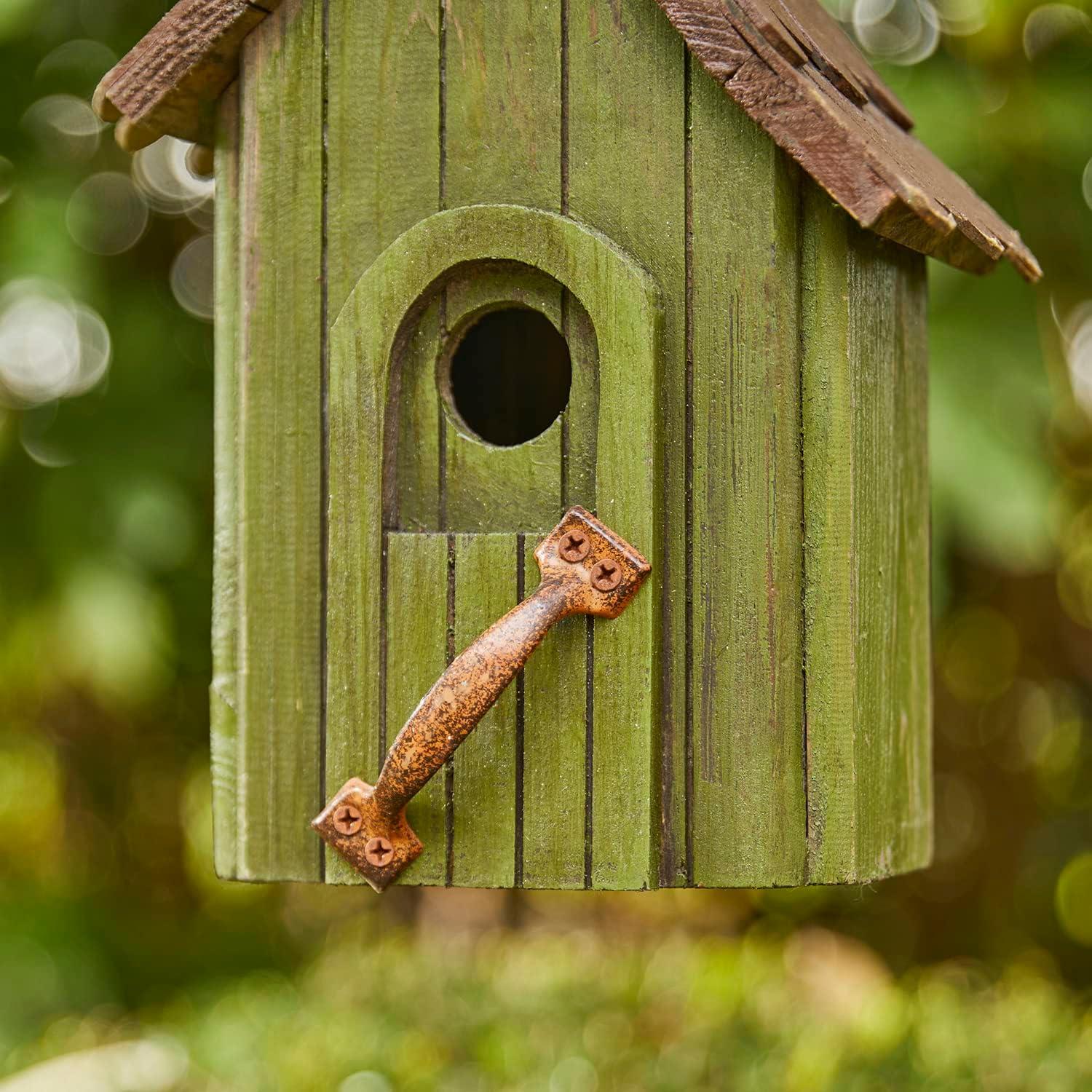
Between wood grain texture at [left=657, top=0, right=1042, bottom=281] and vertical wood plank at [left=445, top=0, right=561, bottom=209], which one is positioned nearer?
wood grain texture at [left=657, top=0, right=1042, bottom=281]

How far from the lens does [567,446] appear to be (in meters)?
1.70

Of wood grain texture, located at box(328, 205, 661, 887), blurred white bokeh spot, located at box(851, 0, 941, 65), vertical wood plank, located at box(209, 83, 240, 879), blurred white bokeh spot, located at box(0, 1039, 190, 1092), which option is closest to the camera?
wood grain texture, located at box(328, 205, 661, 887)

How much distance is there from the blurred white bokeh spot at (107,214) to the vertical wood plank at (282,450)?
221 cm

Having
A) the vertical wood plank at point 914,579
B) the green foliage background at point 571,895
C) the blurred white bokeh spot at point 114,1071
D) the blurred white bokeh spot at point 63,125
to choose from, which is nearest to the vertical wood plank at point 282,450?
Answer: the vertical wood plank at point 914,579

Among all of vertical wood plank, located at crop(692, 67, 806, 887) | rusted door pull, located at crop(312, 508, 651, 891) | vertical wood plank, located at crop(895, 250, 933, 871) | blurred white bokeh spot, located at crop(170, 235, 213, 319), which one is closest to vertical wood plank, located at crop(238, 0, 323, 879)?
rusted door pull, located at crop(312, 508, 651, 891)

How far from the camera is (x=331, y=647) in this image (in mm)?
1753

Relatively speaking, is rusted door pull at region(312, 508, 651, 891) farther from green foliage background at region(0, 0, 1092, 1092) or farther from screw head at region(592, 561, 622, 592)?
green foliage background at region(0, 0, 1092, 1092)

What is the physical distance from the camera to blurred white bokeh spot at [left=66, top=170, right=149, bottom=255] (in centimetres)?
396

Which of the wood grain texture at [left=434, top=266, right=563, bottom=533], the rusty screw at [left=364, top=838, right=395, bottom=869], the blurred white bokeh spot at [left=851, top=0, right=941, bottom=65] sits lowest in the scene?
the rusty screw at [left=364, top=838, right=395, bottom=869]

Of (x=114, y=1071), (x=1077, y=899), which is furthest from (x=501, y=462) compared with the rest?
(x=1077, y=899)

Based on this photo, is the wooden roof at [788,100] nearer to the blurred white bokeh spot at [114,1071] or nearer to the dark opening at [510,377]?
the dark opening at [510,377]

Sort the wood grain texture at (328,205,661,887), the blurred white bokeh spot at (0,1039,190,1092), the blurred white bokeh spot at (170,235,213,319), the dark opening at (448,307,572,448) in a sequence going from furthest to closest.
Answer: the blurred white bokeh spot at (170,235,213,319) < the blurred white bokeh spot at (0,1039,190,1092) < the dark opening at (448,307,572,448) < the wood grain texture at (328,205,661,887)

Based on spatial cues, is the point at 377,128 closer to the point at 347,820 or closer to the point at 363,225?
the point at 363,225

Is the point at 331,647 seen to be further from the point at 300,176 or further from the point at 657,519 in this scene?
the point at 300,176
